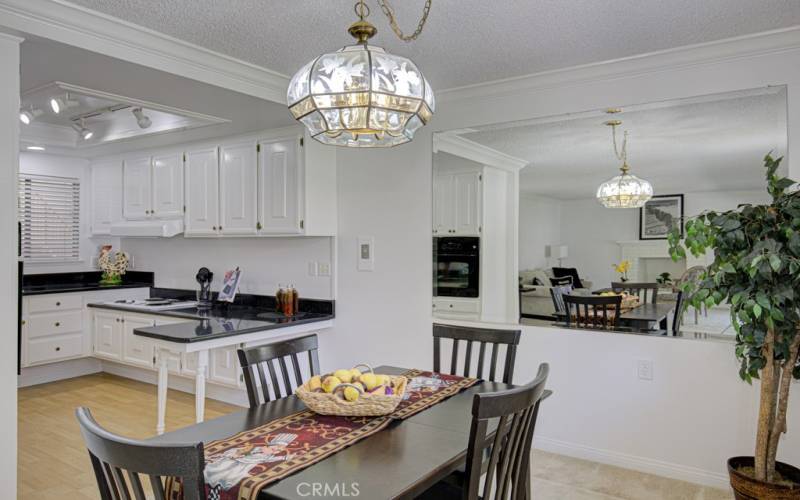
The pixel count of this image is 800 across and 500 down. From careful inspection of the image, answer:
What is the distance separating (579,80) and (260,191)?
2.41m

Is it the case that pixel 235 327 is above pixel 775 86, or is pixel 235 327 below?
below

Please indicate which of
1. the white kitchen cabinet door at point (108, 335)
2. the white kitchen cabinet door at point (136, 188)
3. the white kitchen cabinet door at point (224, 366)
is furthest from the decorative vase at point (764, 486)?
the white kitchen cabinet door at point (136, 188)

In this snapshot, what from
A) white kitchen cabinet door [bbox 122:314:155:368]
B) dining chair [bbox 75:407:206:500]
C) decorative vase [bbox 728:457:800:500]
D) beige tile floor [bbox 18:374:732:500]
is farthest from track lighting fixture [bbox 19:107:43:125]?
decorative vase [bbox 728:457:800:500]

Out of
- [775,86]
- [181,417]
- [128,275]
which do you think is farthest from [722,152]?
[128,275]

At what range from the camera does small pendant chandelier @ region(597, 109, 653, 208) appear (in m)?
3.18

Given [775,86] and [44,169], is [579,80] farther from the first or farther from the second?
[44,169]

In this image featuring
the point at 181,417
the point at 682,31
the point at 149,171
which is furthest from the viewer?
the point at 149,171

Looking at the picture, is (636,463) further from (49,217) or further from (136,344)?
(49,217)

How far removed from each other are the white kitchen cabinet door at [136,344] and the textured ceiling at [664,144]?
3211mm

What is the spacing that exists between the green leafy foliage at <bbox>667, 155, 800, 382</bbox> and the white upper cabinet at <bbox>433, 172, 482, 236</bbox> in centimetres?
146

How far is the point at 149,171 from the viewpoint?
5074mm

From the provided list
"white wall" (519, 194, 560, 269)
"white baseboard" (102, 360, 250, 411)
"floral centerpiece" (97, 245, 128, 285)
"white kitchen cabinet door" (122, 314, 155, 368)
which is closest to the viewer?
"white wall" (519, 194, 560, 269)

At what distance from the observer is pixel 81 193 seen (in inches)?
228

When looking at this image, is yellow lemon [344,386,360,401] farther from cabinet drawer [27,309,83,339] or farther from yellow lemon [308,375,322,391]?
cabinet drawer [27,309,83,339]
